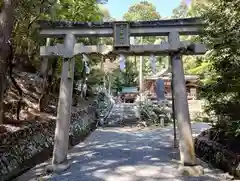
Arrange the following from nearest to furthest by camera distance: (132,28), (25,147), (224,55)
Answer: (224,55), (132,28), (25,147)

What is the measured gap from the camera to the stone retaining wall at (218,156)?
5543mm

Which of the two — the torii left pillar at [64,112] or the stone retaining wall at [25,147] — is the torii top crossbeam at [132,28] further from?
the stone retaining wall at [25,147]

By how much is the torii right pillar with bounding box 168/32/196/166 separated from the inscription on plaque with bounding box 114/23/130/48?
98cm

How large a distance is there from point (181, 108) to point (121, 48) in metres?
1.90

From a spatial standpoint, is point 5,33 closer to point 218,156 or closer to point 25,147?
point 25,147

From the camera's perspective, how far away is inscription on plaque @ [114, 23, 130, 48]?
251 inches

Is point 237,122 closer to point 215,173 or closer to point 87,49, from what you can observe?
point 215,173

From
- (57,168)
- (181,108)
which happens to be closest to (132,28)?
(181,108)

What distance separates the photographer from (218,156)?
20.9 feet

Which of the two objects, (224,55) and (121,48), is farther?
(121,48)

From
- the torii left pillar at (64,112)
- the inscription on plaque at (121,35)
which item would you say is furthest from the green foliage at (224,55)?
the torii left pillar at (64,112)

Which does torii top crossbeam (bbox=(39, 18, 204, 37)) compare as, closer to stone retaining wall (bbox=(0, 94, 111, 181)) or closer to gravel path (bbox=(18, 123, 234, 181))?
stone retaining wall (bbox=(0, 94, 111, 181))

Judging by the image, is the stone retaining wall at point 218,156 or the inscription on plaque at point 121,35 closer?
the stone retaining wall at point 218,156

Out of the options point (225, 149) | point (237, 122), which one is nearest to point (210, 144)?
point (225, 149)
